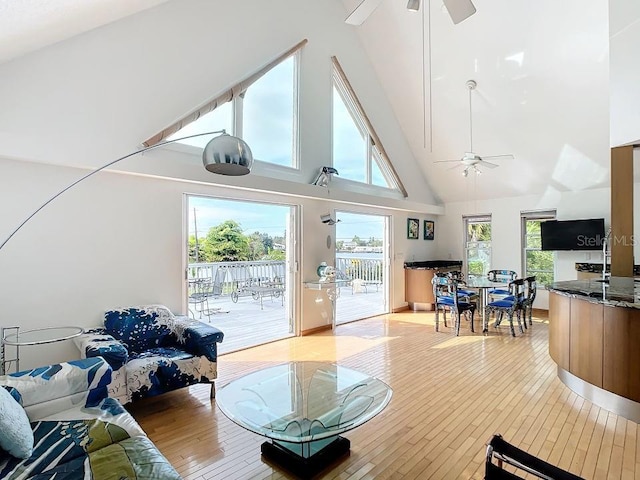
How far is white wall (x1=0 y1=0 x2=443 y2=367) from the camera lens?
3080mm

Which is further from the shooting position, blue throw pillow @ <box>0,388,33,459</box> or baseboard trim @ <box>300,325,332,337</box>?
baseboard trim @ <box>300,325,332,337</box>

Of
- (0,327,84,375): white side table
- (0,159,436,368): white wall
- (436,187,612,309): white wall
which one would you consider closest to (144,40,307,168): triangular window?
(0,159,436,368): white wall

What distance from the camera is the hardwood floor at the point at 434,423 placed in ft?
7.50

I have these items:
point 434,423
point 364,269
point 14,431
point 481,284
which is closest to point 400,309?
point 364,269

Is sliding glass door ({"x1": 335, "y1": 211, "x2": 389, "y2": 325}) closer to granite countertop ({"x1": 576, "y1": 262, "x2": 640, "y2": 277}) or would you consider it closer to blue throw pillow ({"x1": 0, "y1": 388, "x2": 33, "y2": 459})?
granite countertop ({"x1": 576, "y1": 262, "x2": 640, "y2": 277})

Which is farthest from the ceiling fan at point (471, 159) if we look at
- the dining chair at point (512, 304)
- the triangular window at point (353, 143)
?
the dining chair at point (512, 304)

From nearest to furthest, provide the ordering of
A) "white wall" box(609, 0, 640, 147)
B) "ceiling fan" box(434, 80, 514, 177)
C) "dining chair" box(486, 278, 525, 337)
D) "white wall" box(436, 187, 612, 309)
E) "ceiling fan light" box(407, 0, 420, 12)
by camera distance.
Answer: "ceiling fan light" box(407, 0, 420, 12) < "white wall" box(609, 0, 640, 147) < "ceiling fan" box(434, 80, 514, 177) < "dining chair" box(486, 278, 525, 337) < "white wall" box(436, 187, 612, 309)

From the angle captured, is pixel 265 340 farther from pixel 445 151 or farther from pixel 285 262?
pixel 445 151

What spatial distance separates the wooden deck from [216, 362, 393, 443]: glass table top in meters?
2.02

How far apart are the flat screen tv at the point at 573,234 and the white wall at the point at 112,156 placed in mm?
5065

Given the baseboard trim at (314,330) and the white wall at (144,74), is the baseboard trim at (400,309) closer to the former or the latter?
the baseboard trim at (314,330)

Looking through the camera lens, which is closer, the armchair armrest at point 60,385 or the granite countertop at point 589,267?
the armchair armrest at point 60,385

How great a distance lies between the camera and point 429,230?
27.9 ft

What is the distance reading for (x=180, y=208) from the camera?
416 cm
